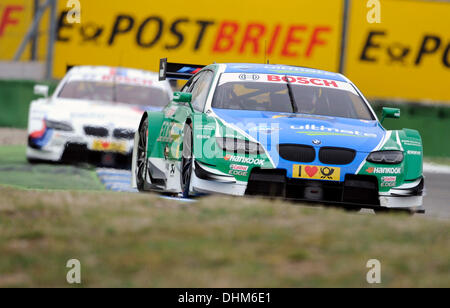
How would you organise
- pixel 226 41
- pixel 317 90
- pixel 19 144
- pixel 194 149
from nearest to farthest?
1. pixel 194 149
2. pixel 317 90
3. pixel 19 144
4. pixel 226 41

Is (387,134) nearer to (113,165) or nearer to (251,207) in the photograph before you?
(251,207)

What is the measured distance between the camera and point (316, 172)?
7.68 m

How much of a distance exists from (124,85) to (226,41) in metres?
10.7

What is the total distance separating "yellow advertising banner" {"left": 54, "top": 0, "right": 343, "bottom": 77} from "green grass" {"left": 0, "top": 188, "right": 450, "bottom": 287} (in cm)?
1818

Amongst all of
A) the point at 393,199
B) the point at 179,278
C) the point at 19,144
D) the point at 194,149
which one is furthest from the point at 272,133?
the point at 19,144

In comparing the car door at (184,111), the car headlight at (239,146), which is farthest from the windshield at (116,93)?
the car headlight at (239,146)

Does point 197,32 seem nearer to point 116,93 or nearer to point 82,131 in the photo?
point 116,93

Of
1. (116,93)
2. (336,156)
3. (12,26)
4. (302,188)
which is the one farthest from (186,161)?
(12,26)

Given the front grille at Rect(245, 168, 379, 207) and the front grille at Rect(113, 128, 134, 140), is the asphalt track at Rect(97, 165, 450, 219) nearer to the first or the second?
the front grille at Rect(113, 128, 134, 140)

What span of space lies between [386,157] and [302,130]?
28.0 inches

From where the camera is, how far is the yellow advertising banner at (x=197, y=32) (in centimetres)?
2455

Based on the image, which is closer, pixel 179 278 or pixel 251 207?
pixel 179 278

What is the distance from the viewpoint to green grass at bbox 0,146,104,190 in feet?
35.9

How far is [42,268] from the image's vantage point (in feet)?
15.7
